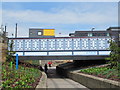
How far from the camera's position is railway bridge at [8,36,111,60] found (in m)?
20.9

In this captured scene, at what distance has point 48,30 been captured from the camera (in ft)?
200

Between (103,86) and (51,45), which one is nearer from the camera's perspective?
(103,86)

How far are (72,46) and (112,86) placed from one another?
42.6 feet

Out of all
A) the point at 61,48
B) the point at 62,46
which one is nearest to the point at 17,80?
the point at 61,48

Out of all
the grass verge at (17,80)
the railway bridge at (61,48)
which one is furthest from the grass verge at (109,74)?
the railway bridge at (61,48)

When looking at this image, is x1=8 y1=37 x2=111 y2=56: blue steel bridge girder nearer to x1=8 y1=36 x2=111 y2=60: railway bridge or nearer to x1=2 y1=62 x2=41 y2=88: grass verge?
x1=8 y1=36 x2=111 y2=60: railway bridge

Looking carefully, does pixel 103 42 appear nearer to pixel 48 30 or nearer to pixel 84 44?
pixel 84 44

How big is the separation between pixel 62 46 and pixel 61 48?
25cm

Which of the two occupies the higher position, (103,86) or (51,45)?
(51,45)

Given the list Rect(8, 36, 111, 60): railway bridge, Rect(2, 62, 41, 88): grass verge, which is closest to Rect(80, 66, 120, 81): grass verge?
Rect(2, 62, 41, 88): grass verge

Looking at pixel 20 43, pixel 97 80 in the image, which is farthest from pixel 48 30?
pixel 97 80

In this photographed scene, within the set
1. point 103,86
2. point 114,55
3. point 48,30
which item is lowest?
point 103,86

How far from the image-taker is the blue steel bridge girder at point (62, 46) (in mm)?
21078

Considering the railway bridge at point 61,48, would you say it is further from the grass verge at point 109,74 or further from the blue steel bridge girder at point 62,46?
the grass verge at point 109,74
